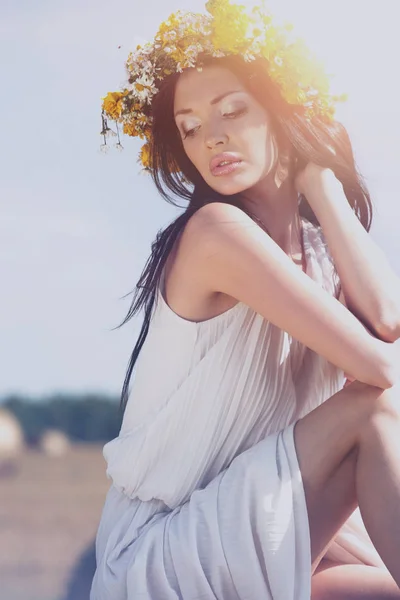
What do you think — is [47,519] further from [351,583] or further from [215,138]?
[215,138]

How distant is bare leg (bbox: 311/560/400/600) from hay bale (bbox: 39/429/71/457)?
827 centimetres

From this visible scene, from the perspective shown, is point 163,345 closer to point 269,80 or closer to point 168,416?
point 168,416

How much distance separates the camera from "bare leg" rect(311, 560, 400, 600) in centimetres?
244

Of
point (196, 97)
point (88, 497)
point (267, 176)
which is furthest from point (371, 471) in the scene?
point (88, 497)

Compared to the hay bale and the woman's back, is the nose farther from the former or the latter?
the hay bale

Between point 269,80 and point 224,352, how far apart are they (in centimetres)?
99

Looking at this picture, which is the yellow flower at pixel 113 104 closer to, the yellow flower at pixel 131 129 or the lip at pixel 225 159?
the yellow flower at pixel 131 129

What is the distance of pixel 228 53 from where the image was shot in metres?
2.86

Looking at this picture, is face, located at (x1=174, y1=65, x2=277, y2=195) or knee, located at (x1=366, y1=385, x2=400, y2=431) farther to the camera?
face, located at (x1=174, y1=65, x2=277, y2=195)

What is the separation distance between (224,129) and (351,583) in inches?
58.2

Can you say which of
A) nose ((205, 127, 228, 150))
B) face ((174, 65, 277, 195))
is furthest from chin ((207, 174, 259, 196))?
nose ((205, 127, 228, 150))

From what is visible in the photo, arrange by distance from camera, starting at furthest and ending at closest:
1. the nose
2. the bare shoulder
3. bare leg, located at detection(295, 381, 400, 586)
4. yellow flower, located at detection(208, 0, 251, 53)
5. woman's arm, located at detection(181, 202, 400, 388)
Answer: yellow flower, located at detection(208, 0, 251, 53) → the nose → the bare shoulder → woman's arm, located at detection(181, 202, 400, 388) → bare leg, located at detection(295, 381, 400, 586)

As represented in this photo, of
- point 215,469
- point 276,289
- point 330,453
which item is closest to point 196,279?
point 276,289

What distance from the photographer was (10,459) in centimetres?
934
